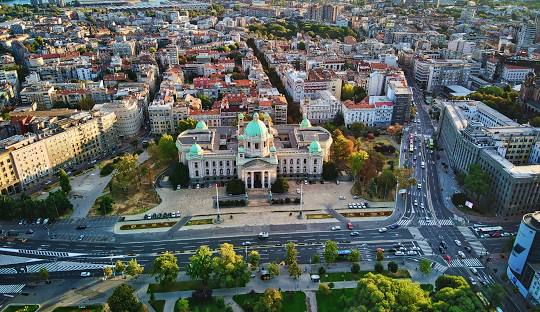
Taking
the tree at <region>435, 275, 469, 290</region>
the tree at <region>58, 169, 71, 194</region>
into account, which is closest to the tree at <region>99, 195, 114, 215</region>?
the tree at <region>58, 169, 71, 194</region>

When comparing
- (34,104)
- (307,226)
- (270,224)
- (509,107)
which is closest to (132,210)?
(270,224)

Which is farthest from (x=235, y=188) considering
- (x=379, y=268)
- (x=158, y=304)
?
(x=379, y=268)

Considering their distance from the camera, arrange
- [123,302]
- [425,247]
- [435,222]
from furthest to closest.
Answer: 1. [435,222]
2. [425,247]
3. [123,302]

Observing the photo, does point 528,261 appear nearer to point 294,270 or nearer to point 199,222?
point 294,270

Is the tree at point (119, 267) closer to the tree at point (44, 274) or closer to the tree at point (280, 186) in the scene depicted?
the tree at point (44, 274)

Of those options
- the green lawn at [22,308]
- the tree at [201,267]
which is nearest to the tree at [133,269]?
the tree at [201,267]

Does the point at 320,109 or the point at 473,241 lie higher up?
the point at 320,109

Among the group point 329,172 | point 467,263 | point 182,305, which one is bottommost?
point 467,263
